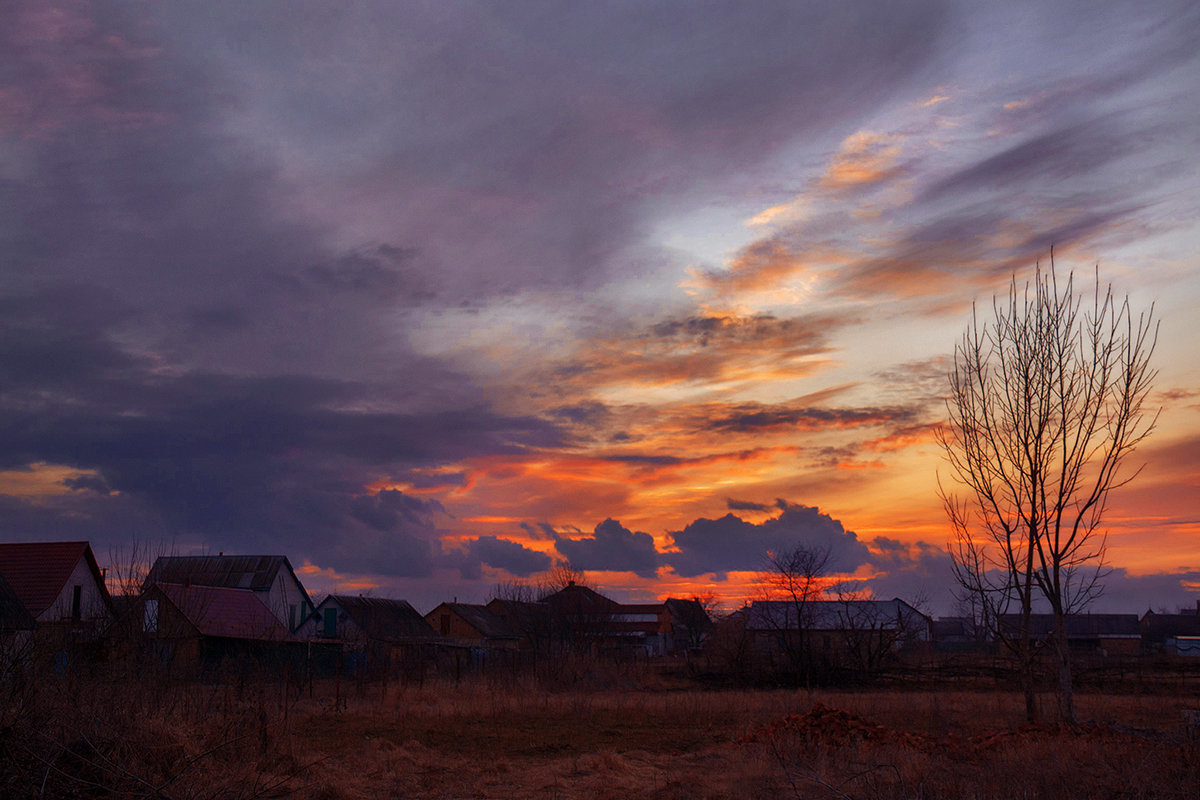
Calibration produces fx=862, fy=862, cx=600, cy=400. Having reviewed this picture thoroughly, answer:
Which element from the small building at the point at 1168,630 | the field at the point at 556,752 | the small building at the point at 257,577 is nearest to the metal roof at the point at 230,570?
the small building at the point at 257,577

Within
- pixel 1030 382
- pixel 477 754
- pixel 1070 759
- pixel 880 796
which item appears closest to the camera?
pixel 880 796

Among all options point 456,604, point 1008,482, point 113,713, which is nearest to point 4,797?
point 113,713

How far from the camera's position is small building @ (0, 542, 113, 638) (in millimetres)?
34969

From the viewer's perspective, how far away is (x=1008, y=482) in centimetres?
1579

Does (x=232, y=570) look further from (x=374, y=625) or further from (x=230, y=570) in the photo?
(x=374, y=625)

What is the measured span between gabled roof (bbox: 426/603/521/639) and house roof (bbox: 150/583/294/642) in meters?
25.1

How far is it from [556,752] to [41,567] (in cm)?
3002

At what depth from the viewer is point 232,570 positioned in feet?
197

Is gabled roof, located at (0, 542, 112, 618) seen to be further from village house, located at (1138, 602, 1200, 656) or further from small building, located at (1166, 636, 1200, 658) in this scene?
village house, located at (1138, 602, 1200, 656)

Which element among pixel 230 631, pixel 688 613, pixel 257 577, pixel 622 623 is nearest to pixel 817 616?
pixel 230 631

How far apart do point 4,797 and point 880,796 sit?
8970 mm

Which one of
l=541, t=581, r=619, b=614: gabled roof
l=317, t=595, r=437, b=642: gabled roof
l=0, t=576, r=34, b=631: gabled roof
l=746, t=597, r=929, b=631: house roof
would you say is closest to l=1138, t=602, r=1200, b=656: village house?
l=746, t=597, r=929, b=631: house roof

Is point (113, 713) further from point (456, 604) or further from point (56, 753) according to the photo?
point (456, 604)

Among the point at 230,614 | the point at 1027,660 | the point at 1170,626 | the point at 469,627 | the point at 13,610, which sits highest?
the point at 13,610
